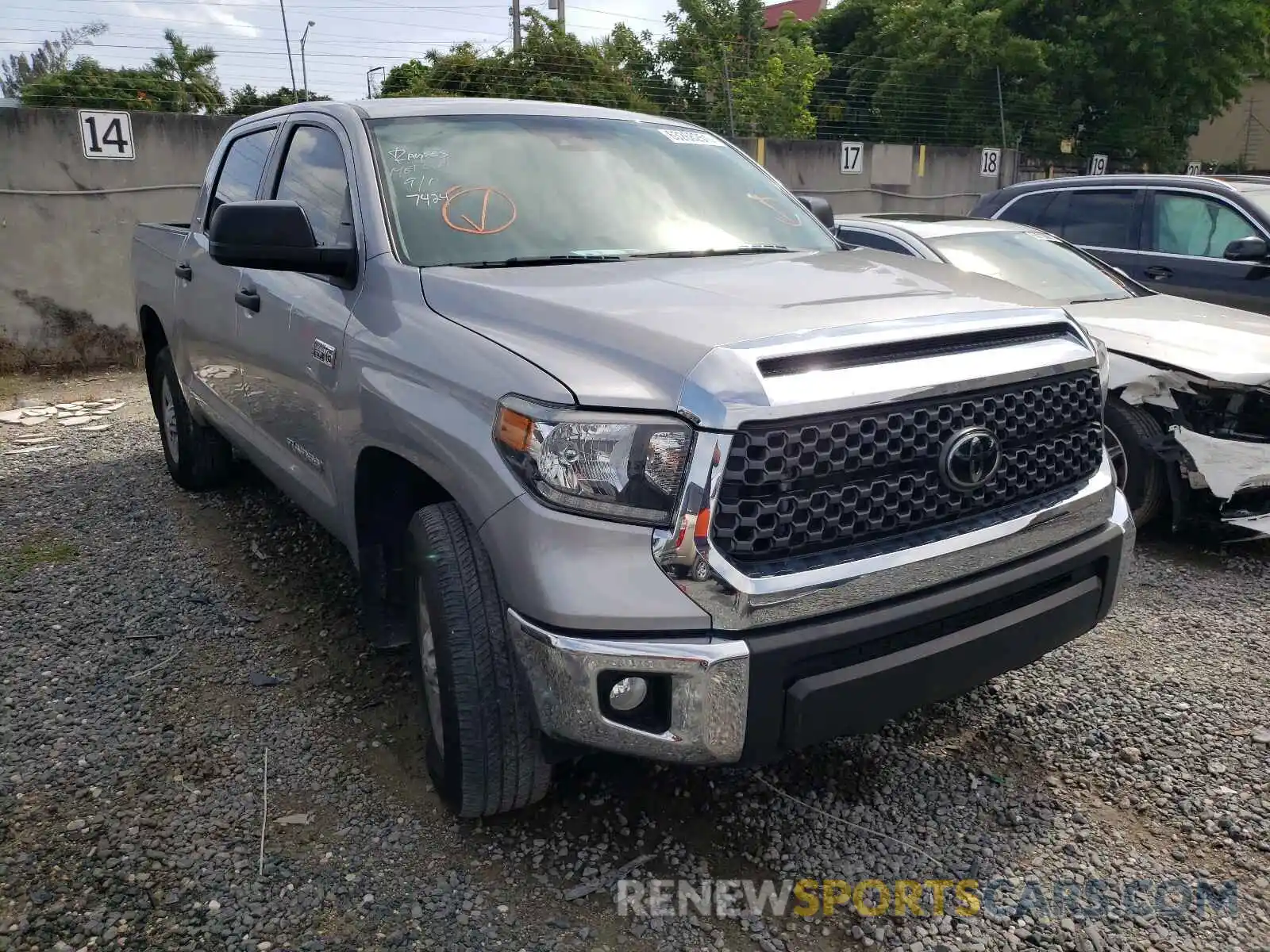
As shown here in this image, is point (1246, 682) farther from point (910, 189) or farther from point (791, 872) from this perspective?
point (910, 189)

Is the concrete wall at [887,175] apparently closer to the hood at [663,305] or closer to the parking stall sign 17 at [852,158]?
the parking stall sign 17 at [852,158]

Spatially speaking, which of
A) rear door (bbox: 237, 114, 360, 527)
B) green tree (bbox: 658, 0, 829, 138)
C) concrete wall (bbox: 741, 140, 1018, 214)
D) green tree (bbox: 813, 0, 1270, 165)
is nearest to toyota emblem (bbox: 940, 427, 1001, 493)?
rear door (bbox: 237, 114, 360, 527)

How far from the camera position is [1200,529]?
4852 millimetres

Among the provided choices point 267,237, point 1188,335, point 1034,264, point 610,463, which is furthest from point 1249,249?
A: point 267,237

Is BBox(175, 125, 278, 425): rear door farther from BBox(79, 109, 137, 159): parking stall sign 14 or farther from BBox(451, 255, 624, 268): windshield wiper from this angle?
BBox(79, 109, 137, 159): parking stall sign 14

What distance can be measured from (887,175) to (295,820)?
1267cm

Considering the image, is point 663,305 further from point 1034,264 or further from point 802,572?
point 1034,264

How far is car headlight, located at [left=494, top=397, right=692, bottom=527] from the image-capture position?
80.0 inches

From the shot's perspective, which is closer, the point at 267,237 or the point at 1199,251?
the point at 267,237

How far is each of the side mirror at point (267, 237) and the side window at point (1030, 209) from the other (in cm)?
625

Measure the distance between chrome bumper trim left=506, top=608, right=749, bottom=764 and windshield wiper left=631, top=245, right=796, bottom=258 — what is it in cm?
136

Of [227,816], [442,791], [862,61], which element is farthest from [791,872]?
[862,61]

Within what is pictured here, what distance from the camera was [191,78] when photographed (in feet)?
76.3

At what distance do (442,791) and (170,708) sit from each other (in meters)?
1.24
